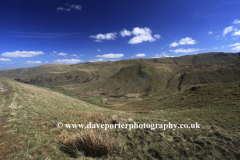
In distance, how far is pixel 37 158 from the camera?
475 centimetres

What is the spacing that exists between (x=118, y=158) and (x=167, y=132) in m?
4.39

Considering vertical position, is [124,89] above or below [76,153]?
below

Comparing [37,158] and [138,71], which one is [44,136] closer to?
[37,158]

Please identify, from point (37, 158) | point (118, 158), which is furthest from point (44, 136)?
point (118, 158)

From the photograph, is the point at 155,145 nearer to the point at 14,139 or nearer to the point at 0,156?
the point at 0,156

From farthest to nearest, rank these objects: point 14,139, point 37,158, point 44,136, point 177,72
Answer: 1. point 177,72
2. point 44,136
3. point 14,139
4. point 37,158

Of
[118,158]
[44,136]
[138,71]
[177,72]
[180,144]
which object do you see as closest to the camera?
[118,158]

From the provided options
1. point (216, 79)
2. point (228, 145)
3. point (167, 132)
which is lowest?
point (216, 79)

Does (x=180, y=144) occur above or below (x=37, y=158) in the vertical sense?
below

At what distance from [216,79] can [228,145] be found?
154 meters

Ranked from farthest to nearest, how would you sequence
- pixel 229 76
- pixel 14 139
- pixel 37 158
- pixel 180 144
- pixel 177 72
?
pixel 177 72, pixel 229 76, pixel 14 139, pixel 180 144, pixel 37 158

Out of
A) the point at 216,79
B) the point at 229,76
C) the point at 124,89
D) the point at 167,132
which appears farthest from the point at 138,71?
the point at 167,132

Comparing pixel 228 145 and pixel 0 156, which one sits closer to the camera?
pixel 0 156

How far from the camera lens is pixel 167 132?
7.44 meters
